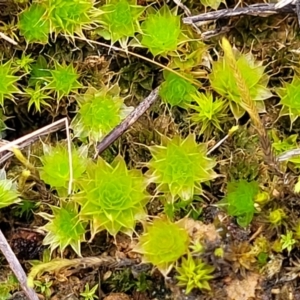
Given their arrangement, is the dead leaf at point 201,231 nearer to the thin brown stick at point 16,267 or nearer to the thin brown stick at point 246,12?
the thin brown stick at point 16,267

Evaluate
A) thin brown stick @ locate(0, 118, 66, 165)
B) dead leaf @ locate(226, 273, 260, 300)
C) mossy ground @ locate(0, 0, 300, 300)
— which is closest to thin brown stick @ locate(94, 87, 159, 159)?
mossy ground @ locate(0, 0, 300, 300)

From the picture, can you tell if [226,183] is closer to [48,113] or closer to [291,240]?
[291,240]

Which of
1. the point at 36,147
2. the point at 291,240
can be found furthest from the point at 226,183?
the point at 36,147

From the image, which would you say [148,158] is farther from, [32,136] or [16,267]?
[16,267]

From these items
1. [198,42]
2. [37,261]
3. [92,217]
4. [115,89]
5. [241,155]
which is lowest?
[37,261]

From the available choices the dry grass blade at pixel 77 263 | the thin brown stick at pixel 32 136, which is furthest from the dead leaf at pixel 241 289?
the thin brown stick at pixel 32 136

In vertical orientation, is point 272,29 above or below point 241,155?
above

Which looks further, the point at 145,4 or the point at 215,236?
the point at 145,4
